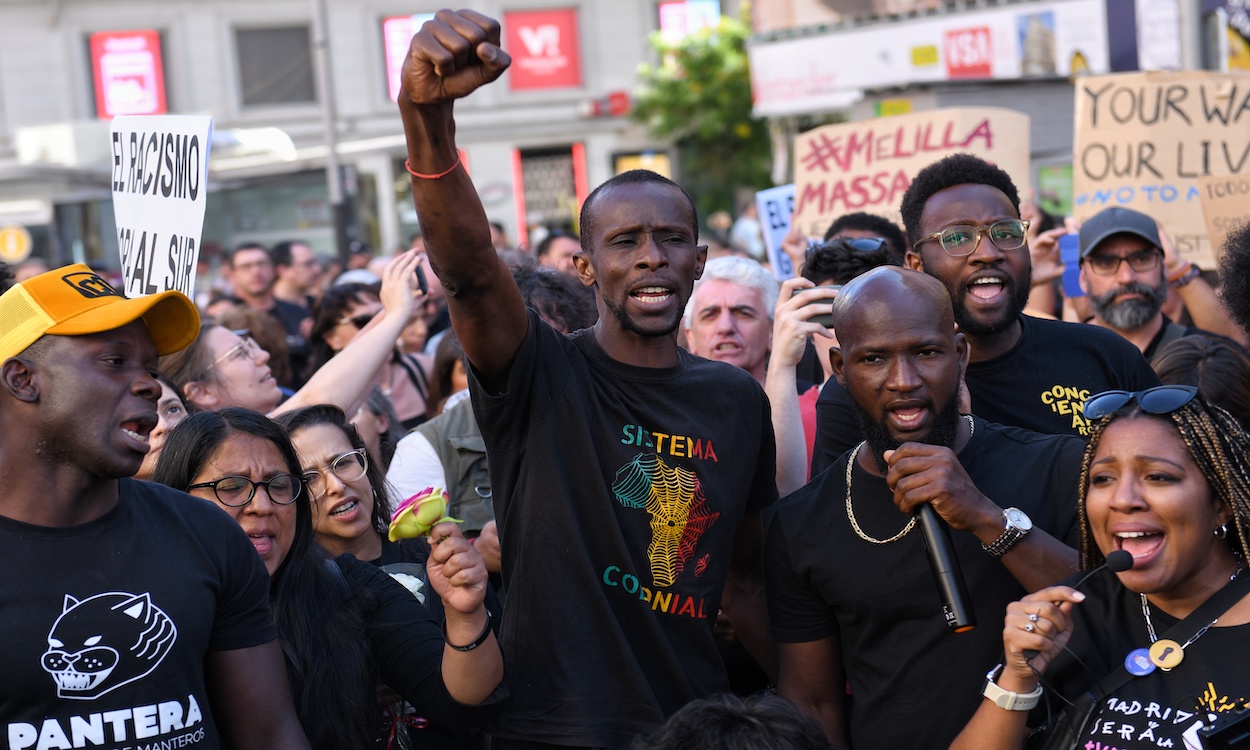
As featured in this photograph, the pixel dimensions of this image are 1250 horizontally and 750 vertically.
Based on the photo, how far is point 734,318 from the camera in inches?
200

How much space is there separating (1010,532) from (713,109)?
2498 cm

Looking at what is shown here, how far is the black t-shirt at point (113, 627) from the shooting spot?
2588mm

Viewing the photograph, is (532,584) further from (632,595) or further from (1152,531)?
(1152,531)

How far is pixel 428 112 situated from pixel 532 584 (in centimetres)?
110

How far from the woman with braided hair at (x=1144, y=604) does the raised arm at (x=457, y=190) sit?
4.01 feet

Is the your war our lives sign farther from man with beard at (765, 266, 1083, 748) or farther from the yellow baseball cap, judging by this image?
man with beard at (765, 266, 1083, 748)

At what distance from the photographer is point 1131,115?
24.1 feet

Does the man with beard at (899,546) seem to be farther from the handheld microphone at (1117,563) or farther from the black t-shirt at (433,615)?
Result: the black t-shirt at (433,615)

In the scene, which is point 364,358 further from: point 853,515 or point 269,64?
point 269,64

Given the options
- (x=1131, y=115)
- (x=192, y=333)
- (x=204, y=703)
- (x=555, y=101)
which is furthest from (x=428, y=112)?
(x=555, y=101)

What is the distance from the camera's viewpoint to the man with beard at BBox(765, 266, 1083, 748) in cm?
302

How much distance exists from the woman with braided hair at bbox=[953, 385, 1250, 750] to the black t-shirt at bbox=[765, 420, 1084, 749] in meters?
0.18

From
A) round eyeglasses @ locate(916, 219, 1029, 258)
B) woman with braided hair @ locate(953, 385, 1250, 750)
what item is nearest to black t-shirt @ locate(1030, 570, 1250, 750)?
woman with braided hair @ locate(953, 385, 1250, 750)

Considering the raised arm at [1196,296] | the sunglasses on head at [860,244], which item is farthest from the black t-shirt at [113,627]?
the raised arm at [1196,296]
